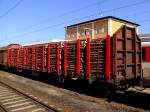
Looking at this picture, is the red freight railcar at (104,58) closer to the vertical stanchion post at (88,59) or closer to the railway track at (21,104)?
the vertical stanchion post at (88,59)

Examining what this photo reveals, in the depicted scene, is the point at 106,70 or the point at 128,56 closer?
the point at 106,70

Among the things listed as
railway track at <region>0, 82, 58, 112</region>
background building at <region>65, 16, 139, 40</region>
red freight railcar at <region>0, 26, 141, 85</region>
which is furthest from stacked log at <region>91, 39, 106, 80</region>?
background building at <region>65, 16, 139, 40</region>

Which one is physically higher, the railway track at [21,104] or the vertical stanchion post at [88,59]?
the vertical stanchion post at [88,59]

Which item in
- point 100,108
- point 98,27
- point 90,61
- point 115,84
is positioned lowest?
point 100,108

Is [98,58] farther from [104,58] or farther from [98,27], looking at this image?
[98,27]

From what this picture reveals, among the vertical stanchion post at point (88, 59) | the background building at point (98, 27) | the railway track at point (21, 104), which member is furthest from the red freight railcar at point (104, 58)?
the background building at point (98, 27)

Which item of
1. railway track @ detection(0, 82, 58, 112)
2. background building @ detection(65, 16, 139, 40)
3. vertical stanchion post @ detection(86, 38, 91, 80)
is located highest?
background building @ detection(65, 16, 139, 40)

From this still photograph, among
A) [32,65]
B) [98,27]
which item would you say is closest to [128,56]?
[32,65]

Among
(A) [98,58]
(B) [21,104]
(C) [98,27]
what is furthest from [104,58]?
(C) [98,27]

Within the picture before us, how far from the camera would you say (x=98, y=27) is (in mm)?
61000

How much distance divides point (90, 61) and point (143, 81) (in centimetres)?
437

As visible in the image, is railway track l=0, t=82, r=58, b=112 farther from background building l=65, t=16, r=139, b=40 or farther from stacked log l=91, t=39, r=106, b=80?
background building l=65, t=16, r=139, b=40

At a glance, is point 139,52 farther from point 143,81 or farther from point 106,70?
point 106,70

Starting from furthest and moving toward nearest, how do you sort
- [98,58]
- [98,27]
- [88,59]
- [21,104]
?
[98,27] → [88,59] → [98,58] → [21,104]
